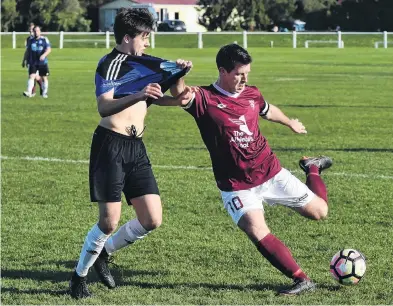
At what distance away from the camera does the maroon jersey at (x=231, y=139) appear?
6957 mm

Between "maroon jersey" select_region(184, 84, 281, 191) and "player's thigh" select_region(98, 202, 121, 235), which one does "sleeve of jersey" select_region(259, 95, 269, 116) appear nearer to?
"maroon jersey" select_region(184, 84, 281, 191)

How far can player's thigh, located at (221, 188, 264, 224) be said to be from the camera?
6855 mm

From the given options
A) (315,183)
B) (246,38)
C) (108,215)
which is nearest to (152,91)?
(108,215)

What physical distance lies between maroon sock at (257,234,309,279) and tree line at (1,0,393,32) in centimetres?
7325

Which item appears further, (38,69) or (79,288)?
(38,69)

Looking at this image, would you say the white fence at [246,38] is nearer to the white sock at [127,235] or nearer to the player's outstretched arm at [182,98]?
the white sock at [127,235]

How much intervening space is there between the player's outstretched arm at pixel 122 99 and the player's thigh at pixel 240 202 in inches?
41.7

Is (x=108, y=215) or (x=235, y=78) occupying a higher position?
(x=235, y=78)

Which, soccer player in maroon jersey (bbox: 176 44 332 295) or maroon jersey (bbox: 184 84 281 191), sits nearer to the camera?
soccer player in maroon jersey (bbox: 176 44 332 295)

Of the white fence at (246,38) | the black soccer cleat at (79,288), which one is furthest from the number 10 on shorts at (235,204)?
the white fence at (246,38)

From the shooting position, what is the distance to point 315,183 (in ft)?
25.3

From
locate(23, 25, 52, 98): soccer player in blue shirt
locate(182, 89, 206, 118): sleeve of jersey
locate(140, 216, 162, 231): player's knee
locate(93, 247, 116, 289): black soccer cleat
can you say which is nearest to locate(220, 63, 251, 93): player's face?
locate(182, 89, 206, 118): sleeve of jersey

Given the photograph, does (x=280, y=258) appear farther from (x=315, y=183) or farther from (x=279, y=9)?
(x=279, y=9)

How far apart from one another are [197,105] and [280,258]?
4.22 ft
